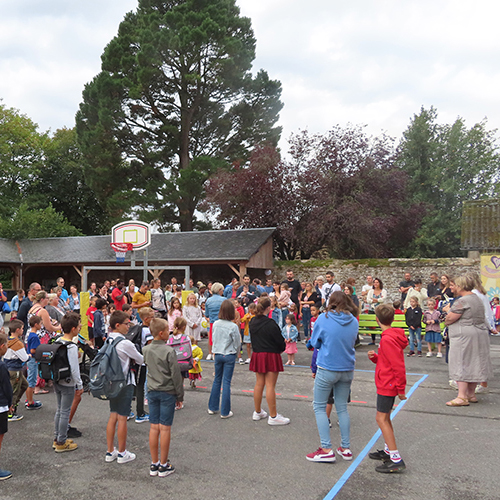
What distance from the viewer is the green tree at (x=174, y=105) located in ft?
106

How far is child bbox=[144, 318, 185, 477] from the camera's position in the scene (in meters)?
4.42

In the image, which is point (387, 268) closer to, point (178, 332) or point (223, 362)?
point (223, 362)

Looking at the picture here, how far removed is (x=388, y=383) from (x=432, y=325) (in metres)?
6.70

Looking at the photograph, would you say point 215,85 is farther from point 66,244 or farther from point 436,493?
point 436,493

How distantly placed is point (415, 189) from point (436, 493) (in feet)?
120

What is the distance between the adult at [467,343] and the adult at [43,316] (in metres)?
6.13

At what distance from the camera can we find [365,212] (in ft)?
83.7

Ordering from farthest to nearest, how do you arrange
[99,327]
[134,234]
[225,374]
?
[134,234], [99,327], [225,374]

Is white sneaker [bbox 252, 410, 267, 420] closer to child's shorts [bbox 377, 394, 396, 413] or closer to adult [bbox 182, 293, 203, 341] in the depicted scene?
child's shorts [bbox 377, 394, 396, 413]

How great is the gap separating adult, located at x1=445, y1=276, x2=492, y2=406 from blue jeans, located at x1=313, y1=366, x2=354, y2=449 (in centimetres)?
283

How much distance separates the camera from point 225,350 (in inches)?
240

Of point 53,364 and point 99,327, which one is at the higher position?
point 53,364

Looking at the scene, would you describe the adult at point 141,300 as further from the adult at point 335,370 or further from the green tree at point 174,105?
the green tree at point 174,105

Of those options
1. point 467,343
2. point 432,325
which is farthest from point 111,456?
point 432,325
